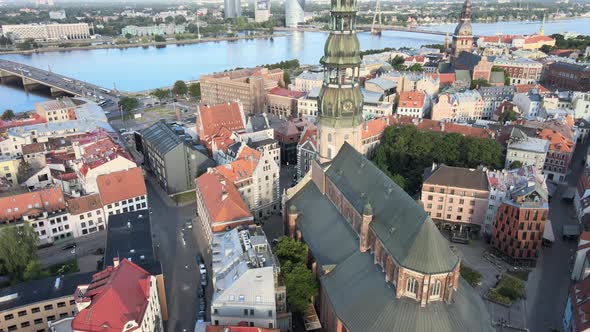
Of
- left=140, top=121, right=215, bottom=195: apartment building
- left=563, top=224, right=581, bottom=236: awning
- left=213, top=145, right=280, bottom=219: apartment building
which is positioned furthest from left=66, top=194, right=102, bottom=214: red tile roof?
left=563, top=224, right=581, bottom=236: awning

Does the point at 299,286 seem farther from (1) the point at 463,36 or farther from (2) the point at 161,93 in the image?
(1) the point at 463,36

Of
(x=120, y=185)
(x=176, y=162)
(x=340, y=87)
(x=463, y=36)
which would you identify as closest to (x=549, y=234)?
(x=340, y=87)

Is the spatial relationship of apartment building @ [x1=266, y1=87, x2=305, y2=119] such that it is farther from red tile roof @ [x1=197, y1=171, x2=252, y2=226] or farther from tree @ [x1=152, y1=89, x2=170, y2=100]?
red tile roof @ [x1=197, y1=171, x2=252, y2=226]

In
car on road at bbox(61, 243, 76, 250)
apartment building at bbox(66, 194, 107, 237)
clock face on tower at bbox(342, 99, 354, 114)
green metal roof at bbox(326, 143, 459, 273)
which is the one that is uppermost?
clock face on tower at bbox(342, 99, 354, 114)

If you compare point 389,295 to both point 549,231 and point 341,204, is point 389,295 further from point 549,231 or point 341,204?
point 549,231

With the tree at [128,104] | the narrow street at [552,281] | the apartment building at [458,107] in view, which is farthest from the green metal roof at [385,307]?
the tree at [128,104]

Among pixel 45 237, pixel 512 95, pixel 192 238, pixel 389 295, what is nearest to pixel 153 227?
pixel 192 238
